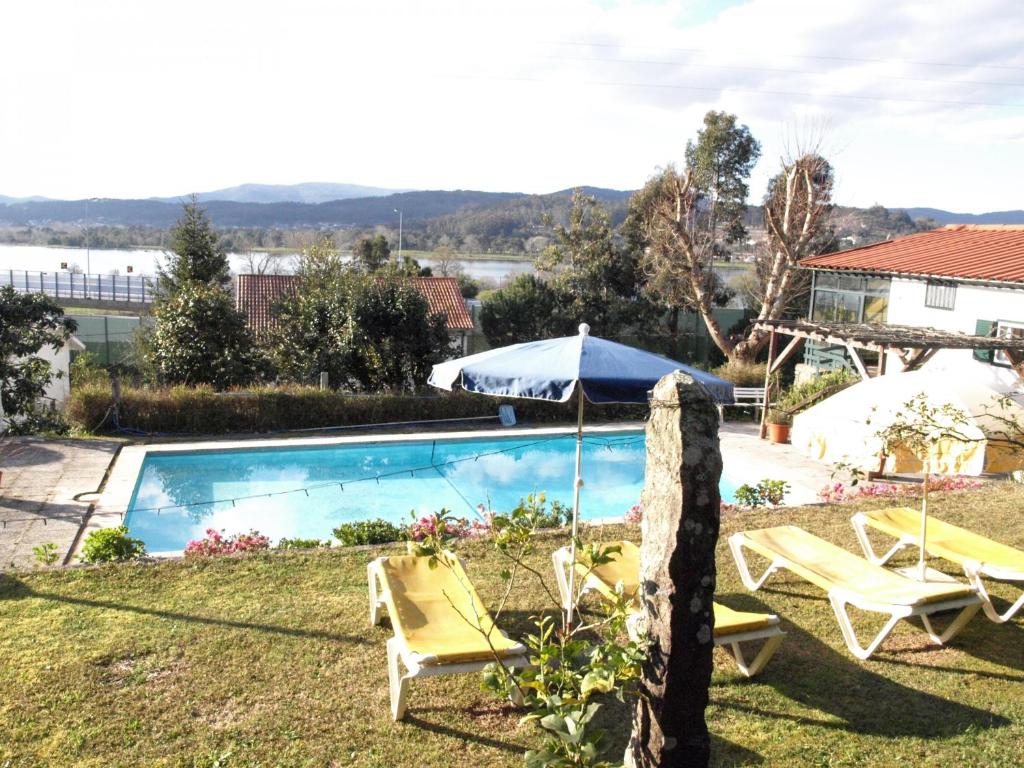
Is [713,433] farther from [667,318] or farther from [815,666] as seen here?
[667,318]

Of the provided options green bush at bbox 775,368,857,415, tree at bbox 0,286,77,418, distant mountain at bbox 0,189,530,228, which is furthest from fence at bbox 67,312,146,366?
distant mountain at bbox 0,189,530,228

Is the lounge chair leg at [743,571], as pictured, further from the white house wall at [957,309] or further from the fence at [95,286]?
the fence at [95,286]

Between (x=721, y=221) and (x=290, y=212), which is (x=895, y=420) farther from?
(x=290, y=212)

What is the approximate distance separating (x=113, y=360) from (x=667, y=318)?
60.7ft

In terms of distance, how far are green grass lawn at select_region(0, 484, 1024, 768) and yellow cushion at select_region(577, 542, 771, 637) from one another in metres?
0.38

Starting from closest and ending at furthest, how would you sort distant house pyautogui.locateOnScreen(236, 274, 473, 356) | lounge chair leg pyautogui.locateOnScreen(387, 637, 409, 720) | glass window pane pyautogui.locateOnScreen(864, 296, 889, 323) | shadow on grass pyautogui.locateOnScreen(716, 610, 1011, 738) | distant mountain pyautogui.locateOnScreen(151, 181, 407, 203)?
lounge chair leg pyautogui.locateOnScreen(387, 637, 409, 720), shadow on grass pyautogui.locateOnScreen(716, 610, 1011, 738), glass window pane pyautogui.locateOnScreen(864, 296, 889, 323), distant house pyautogui.locateOnScreen(236, 274, 473, 356), distant mountain pyautogui.locateOnScreen(151, 181, 407, 203)

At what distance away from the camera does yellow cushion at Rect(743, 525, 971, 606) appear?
5719mm

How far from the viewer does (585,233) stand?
1101 inches

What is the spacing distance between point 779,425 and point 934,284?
225 inches

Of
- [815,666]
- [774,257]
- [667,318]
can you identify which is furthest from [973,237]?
[815,666]

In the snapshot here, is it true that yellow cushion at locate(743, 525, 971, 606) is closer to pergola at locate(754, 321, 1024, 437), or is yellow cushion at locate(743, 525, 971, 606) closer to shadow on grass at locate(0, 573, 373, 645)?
shadow on grass at locate(0, 573, 373, 645)

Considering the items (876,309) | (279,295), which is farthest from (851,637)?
(279,295)

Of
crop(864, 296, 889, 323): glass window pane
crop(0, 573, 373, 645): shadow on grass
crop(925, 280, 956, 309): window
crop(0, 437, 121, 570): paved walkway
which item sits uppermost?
crop(925, 280, 956, 309): window

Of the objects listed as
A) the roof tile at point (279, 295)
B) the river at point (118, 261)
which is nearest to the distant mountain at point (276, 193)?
the river at point (118, 261)
